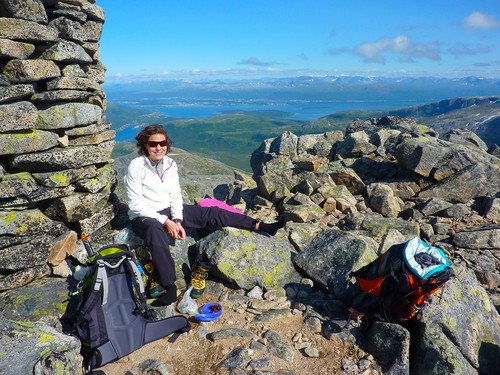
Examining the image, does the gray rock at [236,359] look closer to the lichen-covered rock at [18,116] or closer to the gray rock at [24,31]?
A: the lichen-covered rock at [18,116]

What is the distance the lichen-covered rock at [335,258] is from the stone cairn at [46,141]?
6.01 m

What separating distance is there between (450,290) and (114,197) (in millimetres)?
9507

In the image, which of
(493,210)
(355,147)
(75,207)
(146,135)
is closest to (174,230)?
(146,135)

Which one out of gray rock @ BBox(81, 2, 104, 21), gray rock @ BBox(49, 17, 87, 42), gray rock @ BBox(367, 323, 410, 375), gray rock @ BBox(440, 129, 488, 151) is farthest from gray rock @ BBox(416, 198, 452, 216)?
gray rock @ BBox(81, 2, 104, 21)

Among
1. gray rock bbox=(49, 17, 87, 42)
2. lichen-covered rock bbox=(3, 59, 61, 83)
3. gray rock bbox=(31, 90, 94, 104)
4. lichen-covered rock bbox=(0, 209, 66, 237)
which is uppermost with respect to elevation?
gray rock bbox=(49, 17, 87, 42)

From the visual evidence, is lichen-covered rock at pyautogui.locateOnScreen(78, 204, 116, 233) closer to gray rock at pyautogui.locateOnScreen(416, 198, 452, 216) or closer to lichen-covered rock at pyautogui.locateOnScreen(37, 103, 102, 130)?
lichen-covered rock at pyautogui.locateOnScreen(37, 103, 102, 130)

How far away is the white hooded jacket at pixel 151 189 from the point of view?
29.5 feet

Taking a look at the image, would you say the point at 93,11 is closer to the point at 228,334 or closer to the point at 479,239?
the point at 228,334

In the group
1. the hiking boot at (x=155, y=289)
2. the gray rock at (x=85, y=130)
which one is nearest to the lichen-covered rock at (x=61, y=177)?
the gray rock at (x=85, y=130)

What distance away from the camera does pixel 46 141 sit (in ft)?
29.9

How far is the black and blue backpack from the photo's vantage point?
21.7 ft

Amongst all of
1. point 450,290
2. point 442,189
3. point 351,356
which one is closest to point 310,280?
point 351,356

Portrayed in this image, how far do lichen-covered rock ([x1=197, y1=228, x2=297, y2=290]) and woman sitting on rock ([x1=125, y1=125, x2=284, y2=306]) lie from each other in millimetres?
428

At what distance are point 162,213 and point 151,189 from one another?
28.3 inches
